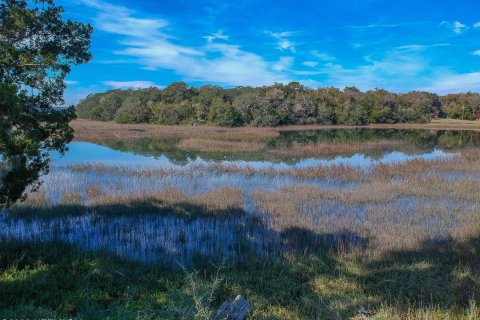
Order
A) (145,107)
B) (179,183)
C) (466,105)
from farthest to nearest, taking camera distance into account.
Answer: (466,105), (145,107), (179,183)

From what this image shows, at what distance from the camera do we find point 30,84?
718cm

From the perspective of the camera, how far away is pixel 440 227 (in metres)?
11.5

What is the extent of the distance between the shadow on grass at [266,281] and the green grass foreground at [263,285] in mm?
20

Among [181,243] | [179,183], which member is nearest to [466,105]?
[179,183]

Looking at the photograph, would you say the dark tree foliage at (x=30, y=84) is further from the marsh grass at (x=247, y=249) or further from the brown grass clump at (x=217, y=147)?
the brown grass clump at (x=217, y=147)

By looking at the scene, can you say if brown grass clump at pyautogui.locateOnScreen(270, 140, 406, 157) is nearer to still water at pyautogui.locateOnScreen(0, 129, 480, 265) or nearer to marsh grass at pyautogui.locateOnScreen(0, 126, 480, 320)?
still water at pyautogui.locateOnScreen(0, 129, 480, 265)

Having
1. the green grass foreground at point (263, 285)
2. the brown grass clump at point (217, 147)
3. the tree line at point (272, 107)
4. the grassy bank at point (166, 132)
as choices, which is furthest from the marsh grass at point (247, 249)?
the tree line at point (272, 107)

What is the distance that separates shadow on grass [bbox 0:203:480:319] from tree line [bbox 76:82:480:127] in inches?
2322

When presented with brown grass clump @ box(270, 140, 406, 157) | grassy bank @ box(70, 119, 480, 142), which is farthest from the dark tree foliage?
grassy bank @ box(70, 119, 480, 142)

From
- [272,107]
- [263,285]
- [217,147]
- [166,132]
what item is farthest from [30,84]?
[272,107]

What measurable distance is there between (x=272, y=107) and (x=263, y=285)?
6745 centimetres

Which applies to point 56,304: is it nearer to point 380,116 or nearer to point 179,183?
point 179,183

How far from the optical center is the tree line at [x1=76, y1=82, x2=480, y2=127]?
2761 inches

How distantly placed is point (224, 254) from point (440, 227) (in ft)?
23.8
